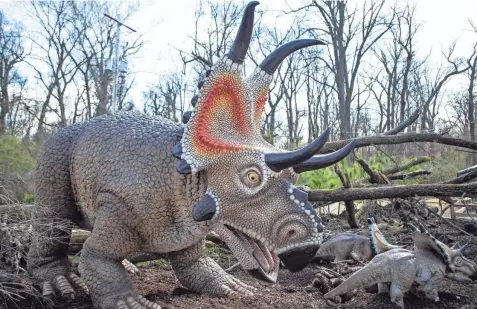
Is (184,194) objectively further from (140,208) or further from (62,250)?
(62,250)

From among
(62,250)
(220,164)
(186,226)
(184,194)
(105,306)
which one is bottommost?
(105,306)

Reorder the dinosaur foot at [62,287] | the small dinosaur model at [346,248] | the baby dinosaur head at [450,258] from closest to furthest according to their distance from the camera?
the dinosaur foot at [62,287]
the baby dinosaur head at [450,258]
the small dinosaur model at [346,248]

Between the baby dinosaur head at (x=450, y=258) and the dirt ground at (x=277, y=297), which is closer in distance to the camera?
the dirt ground at (x=277, y=297)

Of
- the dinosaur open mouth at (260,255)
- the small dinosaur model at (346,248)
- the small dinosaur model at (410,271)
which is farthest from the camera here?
the small dinosaur model at (346,248)

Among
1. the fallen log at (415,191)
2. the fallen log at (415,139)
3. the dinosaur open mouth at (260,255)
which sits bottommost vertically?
the dinosaur open mouth at (260,255)

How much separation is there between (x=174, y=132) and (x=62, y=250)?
51.6 inches

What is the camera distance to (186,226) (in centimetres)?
256

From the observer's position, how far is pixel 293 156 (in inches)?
85.0

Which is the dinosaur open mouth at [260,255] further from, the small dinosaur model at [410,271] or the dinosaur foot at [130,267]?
the dinosaur foot at [130,267]

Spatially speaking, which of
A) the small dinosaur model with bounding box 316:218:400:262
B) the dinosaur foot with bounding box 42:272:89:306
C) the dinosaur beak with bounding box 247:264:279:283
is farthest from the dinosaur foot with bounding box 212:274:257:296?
the small dinosaur model with bounding box 316:218:400:262

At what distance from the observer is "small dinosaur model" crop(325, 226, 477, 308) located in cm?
344

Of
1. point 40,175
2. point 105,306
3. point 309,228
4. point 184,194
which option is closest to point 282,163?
point 309,228

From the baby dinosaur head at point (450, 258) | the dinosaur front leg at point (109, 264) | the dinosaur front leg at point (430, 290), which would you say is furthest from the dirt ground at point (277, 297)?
the dinosaur front leg at point (109, 264)

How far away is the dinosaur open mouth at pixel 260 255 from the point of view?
2.39 meters
